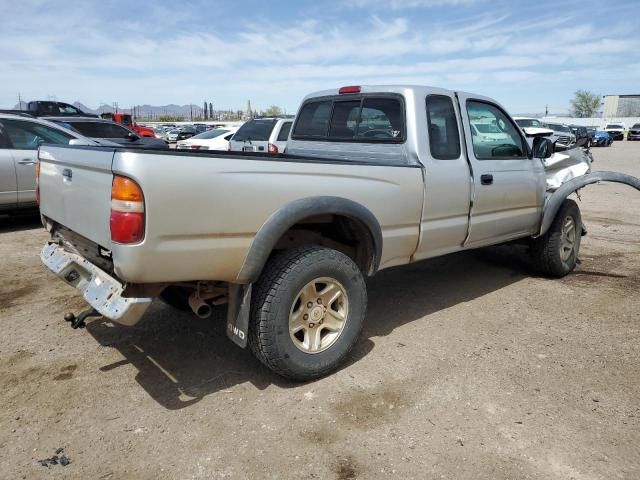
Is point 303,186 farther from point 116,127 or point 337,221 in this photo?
point 116,127

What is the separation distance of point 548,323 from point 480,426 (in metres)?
1.80

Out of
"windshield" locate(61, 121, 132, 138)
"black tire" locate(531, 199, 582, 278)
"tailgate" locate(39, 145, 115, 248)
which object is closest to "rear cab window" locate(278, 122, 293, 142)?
"windshield" locate(61, 121, 132, 138)

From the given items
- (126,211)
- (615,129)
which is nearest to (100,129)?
(126,211)

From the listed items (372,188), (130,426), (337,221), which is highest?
(372,188)

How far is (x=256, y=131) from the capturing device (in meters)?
11.4

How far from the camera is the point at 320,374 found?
3.32 m

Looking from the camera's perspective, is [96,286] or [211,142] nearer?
[96,286]

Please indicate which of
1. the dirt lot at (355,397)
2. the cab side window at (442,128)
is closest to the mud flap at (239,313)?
the dirt lot at (355,397)

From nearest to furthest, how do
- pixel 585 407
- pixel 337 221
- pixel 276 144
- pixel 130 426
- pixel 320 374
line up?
pixel 130 426 → pixel 585 407 → pixel 320 374 → pixel 337 221 → pixel 276 144

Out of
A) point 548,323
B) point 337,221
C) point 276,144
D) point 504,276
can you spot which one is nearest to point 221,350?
point 337,221

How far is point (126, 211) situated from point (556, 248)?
431 cm

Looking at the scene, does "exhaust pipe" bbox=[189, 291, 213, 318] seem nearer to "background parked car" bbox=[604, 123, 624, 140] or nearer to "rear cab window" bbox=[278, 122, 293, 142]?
"rear cab window" bbox=[278, 122, 293, 142]

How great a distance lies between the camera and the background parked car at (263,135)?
1053 centimetres

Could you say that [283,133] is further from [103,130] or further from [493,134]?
[493,134]
